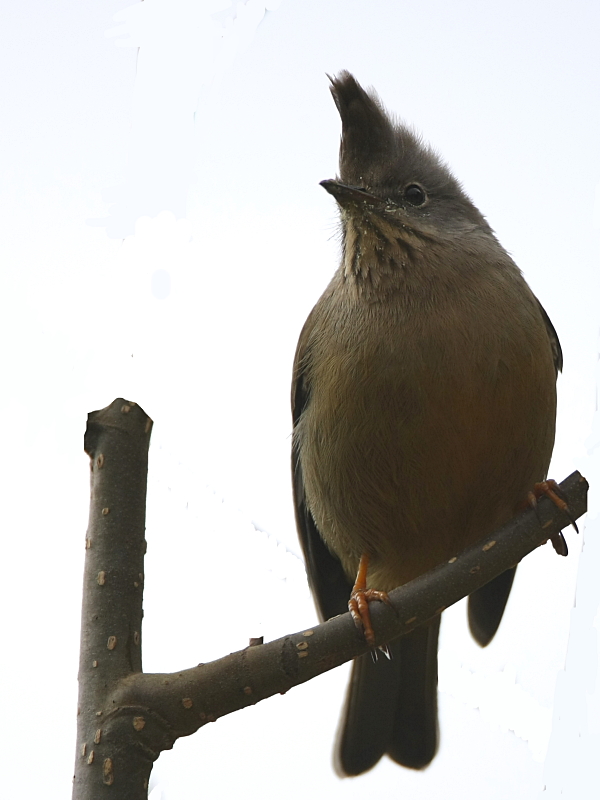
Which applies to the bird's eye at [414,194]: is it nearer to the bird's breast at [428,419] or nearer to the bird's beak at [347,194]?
the bird's beak at [347,194]

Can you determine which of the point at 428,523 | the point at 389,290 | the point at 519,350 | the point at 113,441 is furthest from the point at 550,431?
the point at 113,441

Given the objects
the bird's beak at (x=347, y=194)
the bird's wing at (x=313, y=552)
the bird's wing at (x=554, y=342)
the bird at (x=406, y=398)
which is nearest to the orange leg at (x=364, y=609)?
the bird at (x=406, y=398)

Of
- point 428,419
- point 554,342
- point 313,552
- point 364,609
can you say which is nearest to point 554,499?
point 428,419

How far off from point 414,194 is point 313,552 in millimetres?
1058

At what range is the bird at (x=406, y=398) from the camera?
77.8 inches

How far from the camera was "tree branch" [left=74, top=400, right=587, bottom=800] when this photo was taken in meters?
1.56

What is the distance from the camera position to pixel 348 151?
7.55 feet

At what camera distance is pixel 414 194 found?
230cm

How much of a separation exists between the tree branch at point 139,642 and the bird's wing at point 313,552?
658 millimetres

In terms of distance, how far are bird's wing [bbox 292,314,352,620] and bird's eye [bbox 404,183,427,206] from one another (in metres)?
0.41

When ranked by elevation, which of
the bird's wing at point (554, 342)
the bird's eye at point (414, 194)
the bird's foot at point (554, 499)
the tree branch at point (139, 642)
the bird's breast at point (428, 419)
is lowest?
the tree branch at point (139, 642)

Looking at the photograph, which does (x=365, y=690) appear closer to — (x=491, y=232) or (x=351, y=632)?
(x=351, y=632)

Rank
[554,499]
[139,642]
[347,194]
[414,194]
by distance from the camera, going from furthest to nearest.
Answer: [414,194], [347,194], [554,499], [139,642]

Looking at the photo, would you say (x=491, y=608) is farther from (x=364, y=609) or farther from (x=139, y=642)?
(x=139, y=642)
